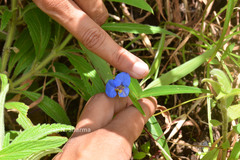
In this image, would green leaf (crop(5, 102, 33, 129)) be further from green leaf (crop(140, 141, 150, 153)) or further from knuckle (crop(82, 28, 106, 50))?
green leaf (crop(140, 141, 150, 153))

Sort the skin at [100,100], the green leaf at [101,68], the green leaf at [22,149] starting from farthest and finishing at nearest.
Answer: the green leaf at [101,68]
the skin at [100,100]
the green leaf at [22,149]

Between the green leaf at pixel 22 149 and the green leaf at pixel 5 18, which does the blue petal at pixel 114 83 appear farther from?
the green leaf at pixel 5 18

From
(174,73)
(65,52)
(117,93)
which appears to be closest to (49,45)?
(65,52)

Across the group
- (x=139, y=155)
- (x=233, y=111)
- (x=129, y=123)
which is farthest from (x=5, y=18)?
(x=233, y=111)

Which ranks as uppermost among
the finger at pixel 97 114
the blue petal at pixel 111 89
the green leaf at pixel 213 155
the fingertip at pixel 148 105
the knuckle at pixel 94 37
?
the knuckle at pixel 94 37

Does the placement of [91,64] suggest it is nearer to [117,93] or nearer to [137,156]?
[117,93]

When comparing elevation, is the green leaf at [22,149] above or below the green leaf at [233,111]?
above

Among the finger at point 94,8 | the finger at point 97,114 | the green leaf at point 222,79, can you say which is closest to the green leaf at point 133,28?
the finger at point 94,8
